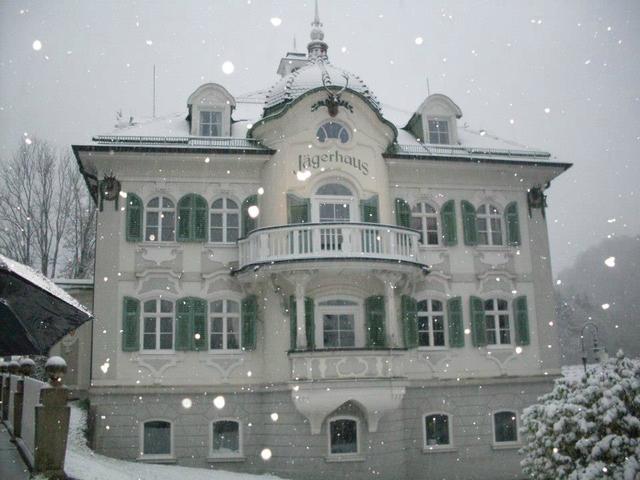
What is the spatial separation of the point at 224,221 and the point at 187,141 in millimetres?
2744

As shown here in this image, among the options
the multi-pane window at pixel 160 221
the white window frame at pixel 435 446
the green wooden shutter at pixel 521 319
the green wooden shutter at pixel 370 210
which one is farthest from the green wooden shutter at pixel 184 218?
the green wooden shutter at pixel 521 319

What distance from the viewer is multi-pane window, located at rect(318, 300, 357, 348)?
69.4ft

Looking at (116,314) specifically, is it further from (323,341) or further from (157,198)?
(323,341)

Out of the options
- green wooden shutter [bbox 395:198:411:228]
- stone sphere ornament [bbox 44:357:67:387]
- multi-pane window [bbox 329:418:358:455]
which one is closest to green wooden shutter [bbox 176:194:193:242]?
green wooden shutter [bbox 395:198:411:228]

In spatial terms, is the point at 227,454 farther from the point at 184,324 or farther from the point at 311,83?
the point at 311,83

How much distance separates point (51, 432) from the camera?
9.57 meters

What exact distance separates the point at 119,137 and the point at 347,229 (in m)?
7.67

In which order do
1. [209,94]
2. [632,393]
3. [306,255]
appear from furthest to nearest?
[209,94]
[306,255]
[632,393]

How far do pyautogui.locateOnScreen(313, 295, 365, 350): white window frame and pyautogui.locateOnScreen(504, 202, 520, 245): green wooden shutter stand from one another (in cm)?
603

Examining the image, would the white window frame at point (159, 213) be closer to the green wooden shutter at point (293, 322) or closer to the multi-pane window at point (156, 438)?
the green wooden shutter at point (293, 322)

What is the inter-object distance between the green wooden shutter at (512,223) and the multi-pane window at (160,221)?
11110 millimetres

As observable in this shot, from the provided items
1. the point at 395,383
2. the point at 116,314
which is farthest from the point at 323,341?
the point at 116,314

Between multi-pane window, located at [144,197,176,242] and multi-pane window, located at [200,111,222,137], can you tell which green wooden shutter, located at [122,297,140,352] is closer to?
multi-pane window, located at [144,197,176,242]

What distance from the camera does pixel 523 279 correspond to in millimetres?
23453
